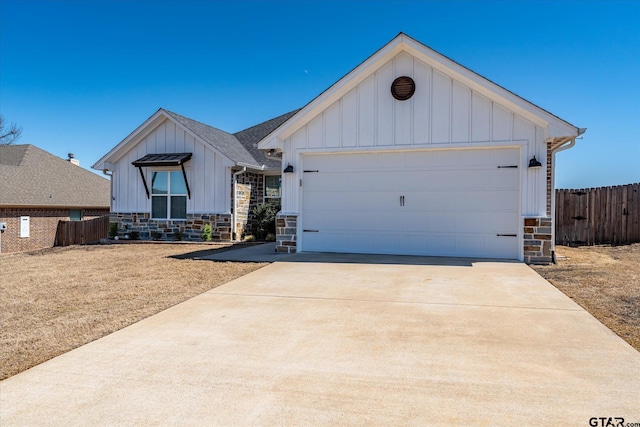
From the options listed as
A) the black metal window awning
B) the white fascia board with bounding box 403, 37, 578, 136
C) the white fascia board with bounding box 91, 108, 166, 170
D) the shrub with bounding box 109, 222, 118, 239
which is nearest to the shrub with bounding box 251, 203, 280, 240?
the black metal window awning

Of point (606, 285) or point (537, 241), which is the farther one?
point (537, 241)

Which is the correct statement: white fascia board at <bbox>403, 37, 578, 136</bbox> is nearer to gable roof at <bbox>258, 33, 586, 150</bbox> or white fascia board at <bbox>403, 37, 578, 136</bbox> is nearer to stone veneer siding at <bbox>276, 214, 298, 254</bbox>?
gable roof at <bbox>258, 33, 586, 150</bbox>

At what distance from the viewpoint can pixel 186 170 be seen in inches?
579

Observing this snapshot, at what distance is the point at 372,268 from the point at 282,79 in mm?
12521

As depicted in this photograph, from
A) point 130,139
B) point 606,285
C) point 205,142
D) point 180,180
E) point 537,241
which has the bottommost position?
point 606,285

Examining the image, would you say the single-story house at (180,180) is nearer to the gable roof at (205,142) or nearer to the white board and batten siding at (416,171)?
the gable roof at (205,142)

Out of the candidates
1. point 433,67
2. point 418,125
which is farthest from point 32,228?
point 433,67

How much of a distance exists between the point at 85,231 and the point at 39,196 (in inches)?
172

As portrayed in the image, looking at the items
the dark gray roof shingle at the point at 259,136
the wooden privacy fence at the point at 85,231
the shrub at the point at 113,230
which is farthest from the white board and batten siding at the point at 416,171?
the wooden privacy fence at the point at 85,231

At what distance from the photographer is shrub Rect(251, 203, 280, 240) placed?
48.8 feet

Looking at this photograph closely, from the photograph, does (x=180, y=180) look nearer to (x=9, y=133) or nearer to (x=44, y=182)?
(x=44, y=182)

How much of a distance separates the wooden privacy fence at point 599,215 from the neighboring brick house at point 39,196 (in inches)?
877

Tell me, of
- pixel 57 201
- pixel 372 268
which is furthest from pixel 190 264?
pixel 57 201

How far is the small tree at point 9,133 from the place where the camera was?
2877 centimetres
